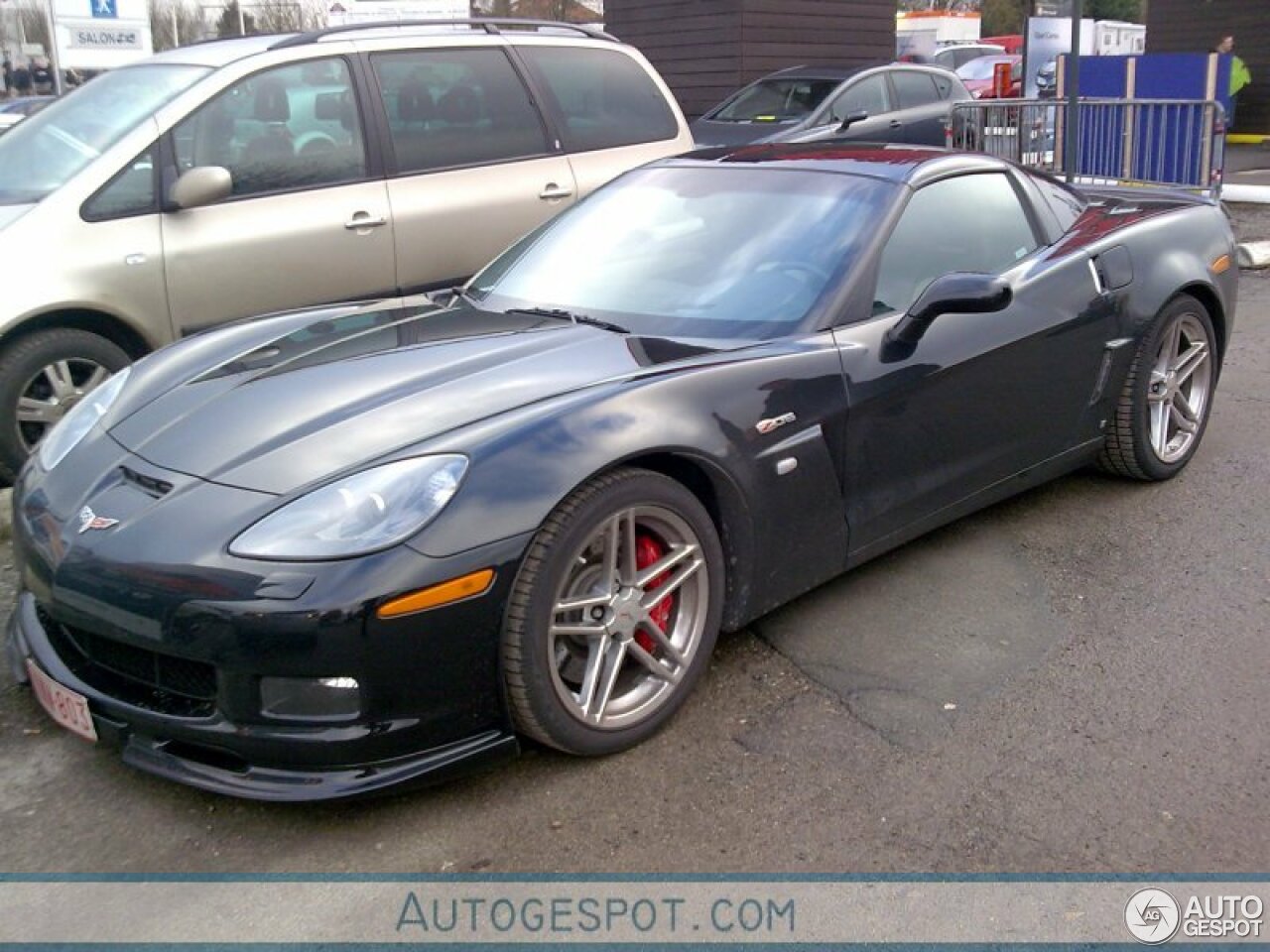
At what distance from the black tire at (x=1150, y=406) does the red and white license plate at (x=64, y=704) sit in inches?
142

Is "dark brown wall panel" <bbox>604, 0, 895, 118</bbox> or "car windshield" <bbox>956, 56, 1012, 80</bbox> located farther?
"car windshield" <bbox>956, 56, 1012, 80</bbox>

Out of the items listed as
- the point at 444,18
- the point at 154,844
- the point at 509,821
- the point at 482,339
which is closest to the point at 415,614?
the point at 509,821

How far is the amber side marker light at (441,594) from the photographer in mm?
2709

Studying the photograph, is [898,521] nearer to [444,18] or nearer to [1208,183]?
[444,18]

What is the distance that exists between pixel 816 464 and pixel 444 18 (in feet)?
12.9

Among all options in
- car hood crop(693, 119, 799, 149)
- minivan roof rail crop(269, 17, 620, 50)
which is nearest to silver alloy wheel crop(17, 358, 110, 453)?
minivan roof rail crop(269, 17, 620, 50)

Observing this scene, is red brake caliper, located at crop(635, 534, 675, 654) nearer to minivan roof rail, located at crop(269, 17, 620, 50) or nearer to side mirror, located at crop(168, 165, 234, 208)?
side mirror, located at crop(168, 165, 234, 208)

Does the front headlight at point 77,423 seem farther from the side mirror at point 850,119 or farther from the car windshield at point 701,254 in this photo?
the side mirror at point 850,119

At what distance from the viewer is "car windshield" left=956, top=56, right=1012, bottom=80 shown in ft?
82.8

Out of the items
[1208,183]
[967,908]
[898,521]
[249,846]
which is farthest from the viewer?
[1208,183]

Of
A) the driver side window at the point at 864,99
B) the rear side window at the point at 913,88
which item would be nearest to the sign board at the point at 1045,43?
the rear side window at the point at 913,88

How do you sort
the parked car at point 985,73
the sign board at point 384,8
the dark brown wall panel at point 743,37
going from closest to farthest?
1. the dark brown wall panel at point 743,37
2. the sign board at point 384,8
3. the parked car at point 985,73

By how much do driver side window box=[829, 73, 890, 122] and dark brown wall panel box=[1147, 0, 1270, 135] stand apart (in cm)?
1213

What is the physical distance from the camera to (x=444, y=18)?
643cm
